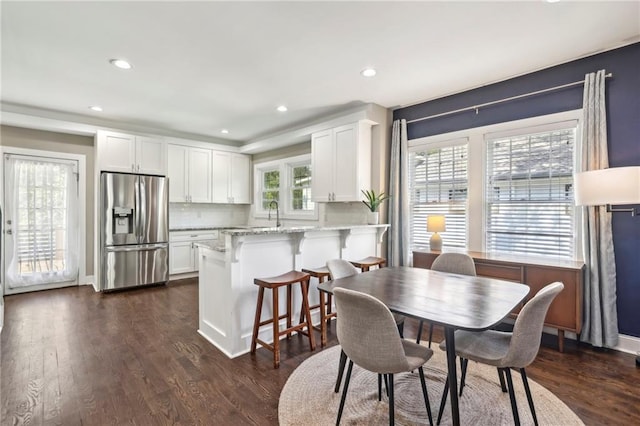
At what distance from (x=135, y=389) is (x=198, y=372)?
16.8 inches

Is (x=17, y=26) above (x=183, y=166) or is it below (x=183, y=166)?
above

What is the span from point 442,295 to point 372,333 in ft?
2.16

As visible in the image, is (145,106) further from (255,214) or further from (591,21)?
(591,21)

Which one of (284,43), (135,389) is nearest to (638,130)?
(284,43)

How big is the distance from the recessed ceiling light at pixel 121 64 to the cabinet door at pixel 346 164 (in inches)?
99.2

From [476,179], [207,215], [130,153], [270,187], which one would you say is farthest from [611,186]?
[207,215]

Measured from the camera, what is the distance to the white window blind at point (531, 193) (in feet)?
10.3

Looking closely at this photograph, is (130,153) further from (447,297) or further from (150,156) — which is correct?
(447,297)

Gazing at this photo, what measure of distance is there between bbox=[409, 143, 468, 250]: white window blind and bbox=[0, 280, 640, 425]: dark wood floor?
1.36m

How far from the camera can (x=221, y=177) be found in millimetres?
6262

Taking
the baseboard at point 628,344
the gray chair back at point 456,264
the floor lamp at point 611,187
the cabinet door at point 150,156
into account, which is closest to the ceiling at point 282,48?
the cabinet door at point 150,156

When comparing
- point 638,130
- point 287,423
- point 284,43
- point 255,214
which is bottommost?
point 287,423

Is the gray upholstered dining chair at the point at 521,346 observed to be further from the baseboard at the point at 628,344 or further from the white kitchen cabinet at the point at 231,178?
the white kitchen cabinet at the point at 231,178

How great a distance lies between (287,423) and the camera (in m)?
1.87
